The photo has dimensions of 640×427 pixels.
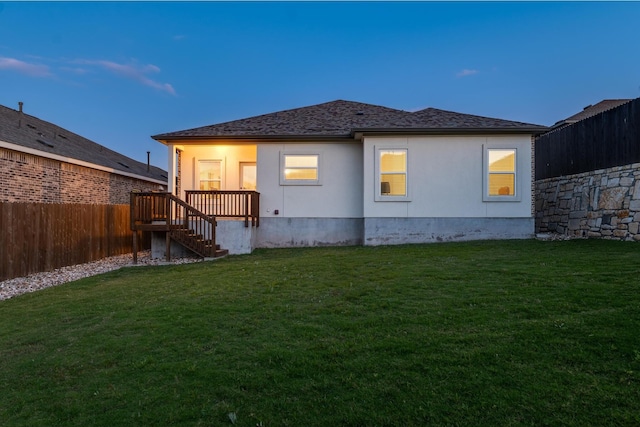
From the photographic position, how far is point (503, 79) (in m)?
23.5

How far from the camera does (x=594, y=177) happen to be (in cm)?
1112

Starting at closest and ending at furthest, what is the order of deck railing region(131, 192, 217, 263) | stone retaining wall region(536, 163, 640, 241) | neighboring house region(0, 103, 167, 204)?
stone retaining wall region(536, 163, 640, 241), deck railing region(131, 192, 217, 263), neighboring house region(0, 103, 167, 204)

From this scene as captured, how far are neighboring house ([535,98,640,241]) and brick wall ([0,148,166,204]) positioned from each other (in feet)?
60.4

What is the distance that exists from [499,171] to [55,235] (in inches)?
553

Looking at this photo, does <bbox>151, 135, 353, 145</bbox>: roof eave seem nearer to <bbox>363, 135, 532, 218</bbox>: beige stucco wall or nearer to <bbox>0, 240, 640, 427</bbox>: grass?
<bbox>363, 135, 532, 218</bbox>: beige stucco wall

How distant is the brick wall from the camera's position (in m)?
11.0

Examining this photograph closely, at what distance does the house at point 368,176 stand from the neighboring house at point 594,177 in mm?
1755

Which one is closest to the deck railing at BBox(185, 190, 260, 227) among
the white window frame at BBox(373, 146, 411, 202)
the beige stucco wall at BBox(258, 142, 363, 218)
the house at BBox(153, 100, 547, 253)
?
the house at BBox(153, 100, 547, 253)

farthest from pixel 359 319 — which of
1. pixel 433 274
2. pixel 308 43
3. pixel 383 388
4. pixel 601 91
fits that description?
pixel 601 91

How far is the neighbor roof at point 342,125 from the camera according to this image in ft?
37.2

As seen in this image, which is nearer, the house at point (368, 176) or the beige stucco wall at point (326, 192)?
the house at point (368, 176)

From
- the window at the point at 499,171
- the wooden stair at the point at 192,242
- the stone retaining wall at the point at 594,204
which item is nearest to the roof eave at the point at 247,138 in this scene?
the wooden stair at the point at 192,242

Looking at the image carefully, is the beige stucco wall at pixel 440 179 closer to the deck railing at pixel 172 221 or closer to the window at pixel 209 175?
the deck railing at pixel 172 221

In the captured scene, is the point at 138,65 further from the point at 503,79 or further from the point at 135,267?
the point at 503,79
